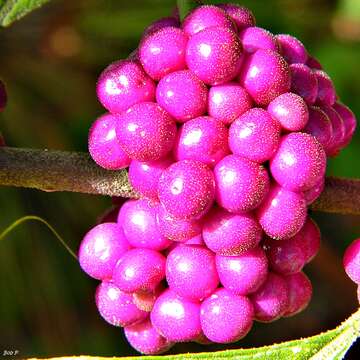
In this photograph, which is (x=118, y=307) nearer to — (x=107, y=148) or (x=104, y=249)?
(x=104, y=249)

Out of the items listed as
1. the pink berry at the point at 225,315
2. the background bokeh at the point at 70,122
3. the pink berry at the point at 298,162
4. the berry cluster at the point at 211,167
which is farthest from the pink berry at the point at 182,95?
the background bokeh at the point at 70,122

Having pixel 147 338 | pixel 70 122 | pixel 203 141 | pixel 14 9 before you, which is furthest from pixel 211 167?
pixel 70 122

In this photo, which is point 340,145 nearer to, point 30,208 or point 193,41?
point 193,41

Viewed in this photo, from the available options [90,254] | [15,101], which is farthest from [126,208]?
[15,101]

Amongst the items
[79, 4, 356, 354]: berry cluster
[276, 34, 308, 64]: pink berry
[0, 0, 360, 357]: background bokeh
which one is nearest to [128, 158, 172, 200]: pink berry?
[79, 4, 356, 354]: berry cluster

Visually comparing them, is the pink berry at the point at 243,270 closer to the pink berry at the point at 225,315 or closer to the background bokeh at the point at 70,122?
the pink berry at the point at 225,315

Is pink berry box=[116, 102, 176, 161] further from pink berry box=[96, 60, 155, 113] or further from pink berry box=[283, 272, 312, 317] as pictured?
pink berry box=[283, 272, 312, 317]
